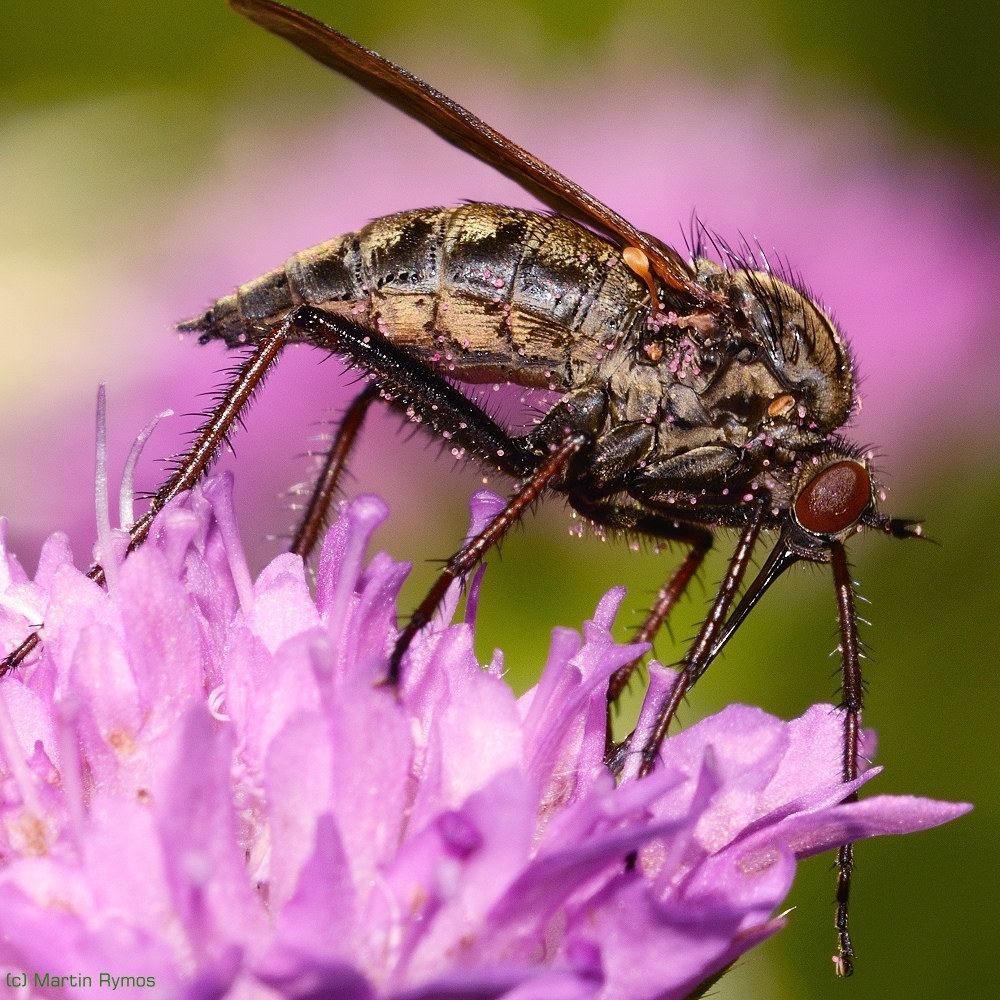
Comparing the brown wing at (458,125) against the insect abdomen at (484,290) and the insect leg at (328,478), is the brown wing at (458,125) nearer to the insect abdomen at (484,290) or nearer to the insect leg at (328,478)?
the insect abdomen at (484,290)

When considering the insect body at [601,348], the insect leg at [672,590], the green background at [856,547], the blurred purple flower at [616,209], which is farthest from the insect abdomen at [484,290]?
the blurred purple flower at [616,209]

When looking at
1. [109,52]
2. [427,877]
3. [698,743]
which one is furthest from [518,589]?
[109,52]

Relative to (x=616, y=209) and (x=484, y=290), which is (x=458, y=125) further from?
(x=616, y=209)

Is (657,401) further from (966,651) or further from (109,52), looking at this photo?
(109,52)

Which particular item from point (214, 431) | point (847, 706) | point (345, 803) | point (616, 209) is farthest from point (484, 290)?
point (616, 209)

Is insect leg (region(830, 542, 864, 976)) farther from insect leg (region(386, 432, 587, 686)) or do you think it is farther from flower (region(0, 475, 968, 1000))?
insect leg (region(386, 432, 587, 686))

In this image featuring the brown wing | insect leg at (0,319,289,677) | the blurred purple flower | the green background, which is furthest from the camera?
the blurred purple flower

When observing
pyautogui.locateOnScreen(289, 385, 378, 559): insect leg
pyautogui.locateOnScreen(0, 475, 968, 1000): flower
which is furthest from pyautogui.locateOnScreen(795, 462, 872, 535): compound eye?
pyautogui.locateOnScreen(289, 385, 378, 559): insect leg
